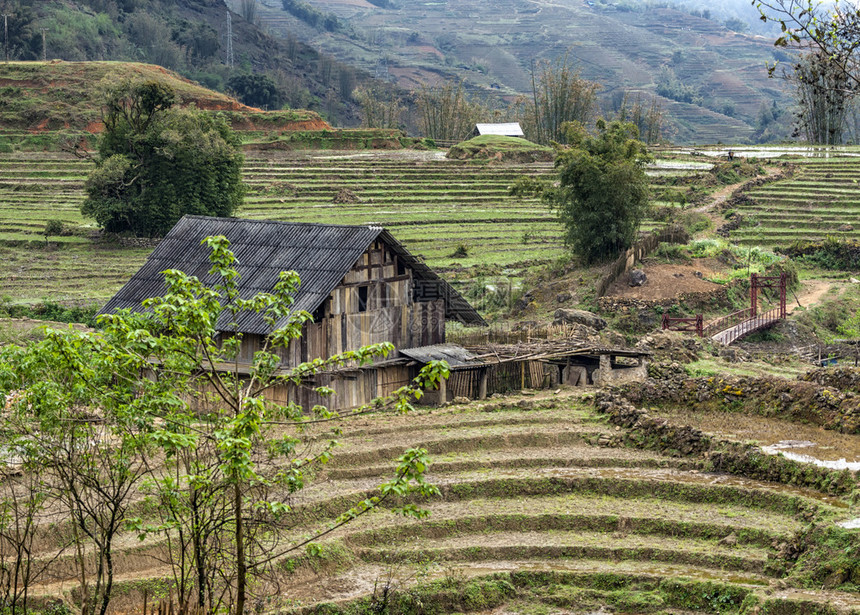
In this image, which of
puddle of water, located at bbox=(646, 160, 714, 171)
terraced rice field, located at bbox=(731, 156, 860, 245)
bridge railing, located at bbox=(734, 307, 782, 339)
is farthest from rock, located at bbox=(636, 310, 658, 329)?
puddle of water, located at bbox=(646, 160, 714, 171)

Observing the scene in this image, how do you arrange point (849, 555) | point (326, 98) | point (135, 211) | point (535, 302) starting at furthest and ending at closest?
point (326, 98) → point (135, 211) → point (535, 302) → point (849, 555)

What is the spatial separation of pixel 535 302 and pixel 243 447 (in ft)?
87.9

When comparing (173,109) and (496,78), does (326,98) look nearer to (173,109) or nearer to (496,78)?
(496,78)

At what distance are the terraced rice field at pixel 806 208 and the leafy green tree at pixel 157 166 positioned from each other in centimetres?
2400

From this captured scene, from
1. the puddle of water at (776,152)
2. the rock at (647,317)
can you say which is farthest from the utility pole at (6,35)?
the rock at (647,317)

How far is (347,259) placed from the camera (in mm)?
23297

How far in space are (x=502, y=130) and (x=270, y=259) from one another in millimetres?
60747

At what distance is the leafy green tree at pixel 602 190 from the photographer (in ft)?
122

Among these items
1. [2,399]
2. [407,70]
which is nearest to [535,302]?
[2,399]

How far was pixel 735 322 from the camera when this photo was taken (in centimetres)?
3516

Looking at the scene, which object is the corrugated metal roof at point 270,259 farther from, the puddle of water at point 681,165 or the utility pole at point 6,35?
the utility pole at point 6,35

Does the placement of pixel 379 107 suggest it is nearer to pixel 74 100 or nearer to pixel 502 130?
pixel 502 130

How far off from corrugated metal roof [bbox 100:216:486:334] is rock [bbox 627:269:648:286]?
1182cm

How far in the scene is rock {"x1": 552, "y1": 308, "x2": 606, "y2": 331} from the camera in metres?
30.6
